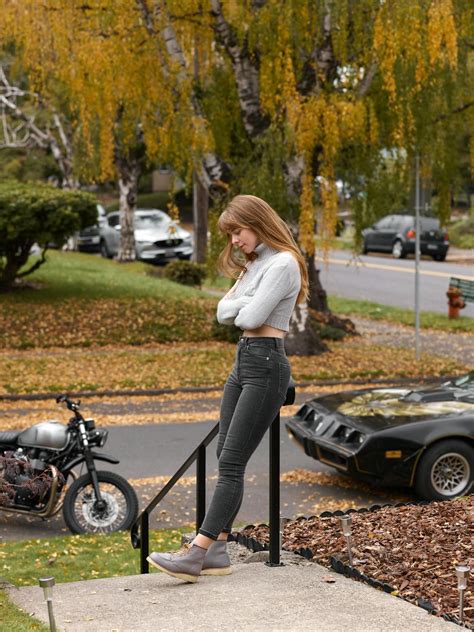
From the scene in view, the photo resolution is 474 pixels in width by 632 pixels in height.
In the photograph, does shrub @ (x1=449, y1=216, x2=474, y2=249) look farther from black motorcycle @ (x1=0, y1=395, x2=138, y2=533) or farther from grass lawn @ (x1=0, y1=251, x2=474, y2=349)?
black motorcycle @ (x1=0, y1=395, x2=138, y2=533)

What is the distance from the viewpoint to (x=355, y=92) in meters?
17.4

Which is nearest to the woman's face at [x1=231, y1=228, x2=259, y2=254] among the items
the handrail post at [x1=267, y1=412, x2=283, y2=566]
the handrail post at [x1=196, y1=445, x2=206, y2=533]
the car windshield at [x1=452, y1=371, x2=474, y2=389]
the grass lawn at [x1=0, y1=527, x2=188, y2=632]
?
the handrail post at [x1=267, y1=412, x2=283, y2=566]

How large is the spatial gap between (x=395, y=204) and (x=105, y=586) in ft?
45.8

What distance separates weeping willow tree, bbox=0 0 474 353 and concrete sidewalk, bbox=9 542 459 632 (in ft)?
37.0

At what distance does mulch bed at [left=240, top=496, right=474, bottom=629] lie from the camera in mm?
5567

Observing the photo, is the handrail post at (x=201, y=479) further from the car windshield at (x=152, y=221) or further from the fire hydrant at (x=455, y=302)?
the car windshield at (x=152, y=221)

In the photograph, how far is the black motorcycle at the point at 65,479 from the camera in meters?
9.12

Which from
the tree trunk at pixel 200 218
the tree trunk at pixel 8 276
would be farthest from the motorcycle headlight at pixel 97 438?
the tree trunk at pixel 200 218

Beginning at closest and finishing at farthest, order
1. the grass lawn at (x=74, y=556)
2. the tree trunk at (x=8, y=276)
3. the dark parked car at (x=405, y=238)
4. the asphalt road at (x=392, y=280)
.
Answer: the grass lawn at (x=74, y=556), the tree trunk at (x=8, y=276), the asphalt road at (x=392, y=280), the dark parked car at (x=405, y=238)

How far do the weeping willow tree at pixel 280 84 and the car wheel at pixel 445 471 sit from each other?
7233 mm

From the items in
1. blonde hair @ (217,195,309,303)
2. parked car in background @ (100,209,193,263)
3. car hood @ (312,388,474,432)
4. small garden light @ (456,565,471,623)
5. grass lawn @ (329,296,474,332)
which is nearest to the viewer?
small garden light @ (456,565,471,623)

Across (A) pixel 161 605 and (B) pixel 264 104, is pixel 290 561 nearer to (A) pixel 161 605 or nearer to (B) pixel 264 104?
(A) pixel 161 605

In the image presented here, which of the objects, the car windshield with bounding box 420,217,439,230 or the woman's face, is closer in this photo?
the woman's face

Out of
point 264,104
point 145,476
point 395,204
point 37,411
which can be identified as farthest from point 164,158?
point 145,476
